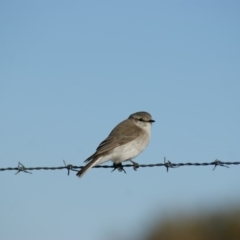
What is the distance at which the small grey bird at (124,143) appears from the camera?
17.6 metres

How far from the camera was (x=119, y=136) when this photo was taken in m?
18.4

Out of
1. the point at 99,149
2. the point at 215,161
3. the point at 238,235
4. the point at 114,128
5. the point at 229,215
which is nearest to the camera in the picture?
the point at 215,161

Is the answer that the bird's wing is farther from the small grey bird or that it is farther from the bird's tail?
the bird's tail

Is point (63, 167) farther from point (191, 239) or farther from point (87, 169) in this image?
point (191, 239)

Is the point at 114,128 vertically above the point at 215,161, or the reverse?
the point at 114,128

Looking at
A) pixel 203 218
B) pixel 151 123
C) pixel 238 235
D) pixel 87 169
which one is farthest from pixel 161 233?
pixel 87 169

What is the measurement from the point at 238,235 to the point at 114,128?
63.6ft

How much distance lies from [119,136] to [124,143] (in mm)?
314

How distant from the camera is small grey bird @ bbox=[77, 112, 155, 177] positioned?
17.6 metres

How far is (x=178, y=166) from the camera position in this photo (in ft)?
48.8

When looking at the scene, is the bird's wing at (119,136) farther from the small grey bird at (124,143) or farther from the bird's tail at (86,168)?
the bird's tail at (86,168)

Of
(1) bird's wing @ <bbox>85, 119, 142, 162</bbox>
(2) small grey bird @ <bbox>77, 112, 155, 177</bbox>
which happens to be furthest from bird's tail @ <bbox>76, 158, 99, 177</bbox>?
(1) bird's wing @ <bbox>85, 119, 142, 162</bbox>

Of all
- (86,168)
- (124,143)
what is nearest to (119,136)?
(124,143)

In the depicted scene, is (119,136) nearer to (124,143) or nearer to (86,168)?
(124,143)
